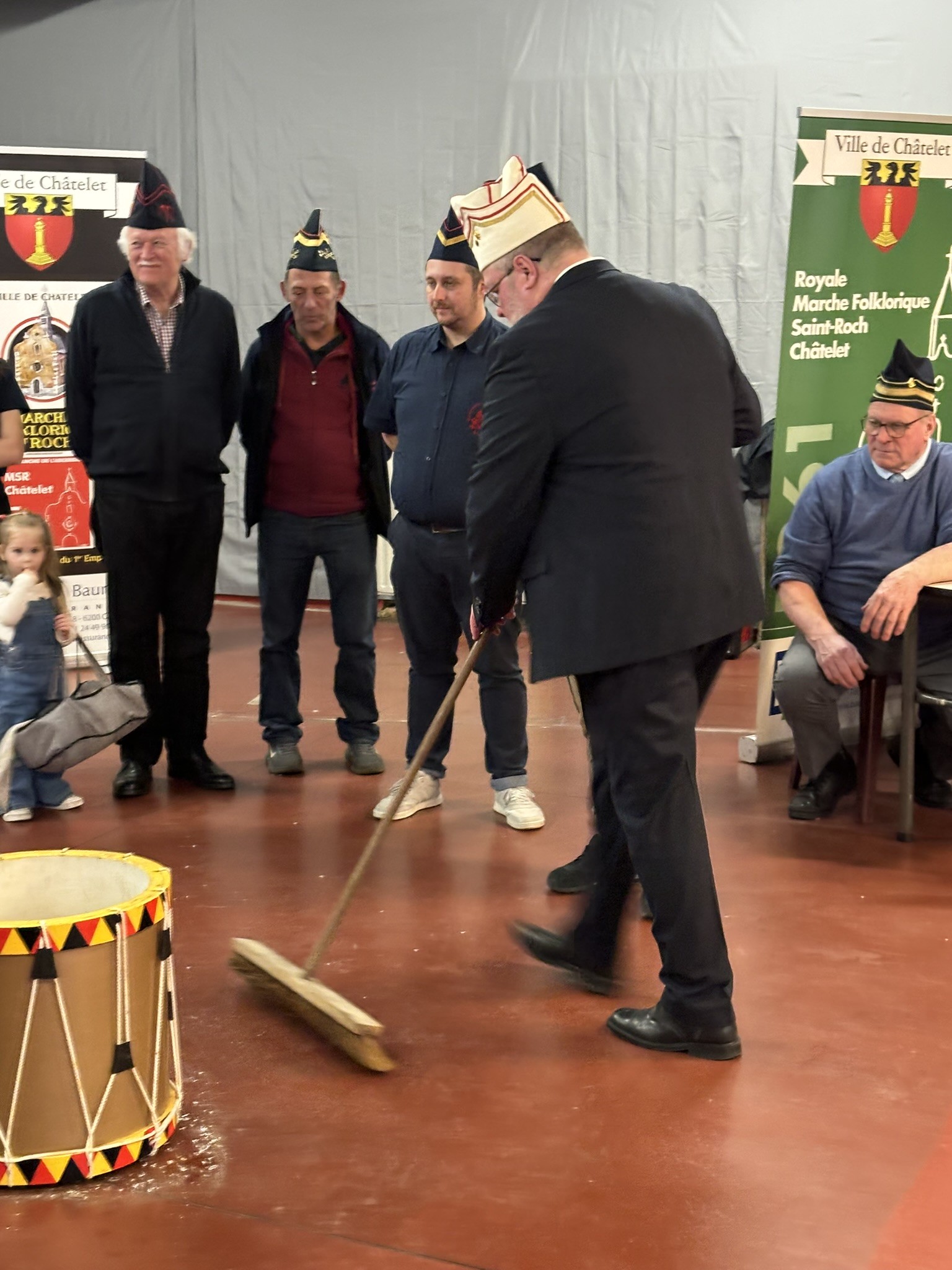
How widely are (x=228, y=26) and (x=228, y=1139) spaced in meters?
6.64

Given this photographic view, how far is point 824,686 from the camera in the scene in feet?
13.9

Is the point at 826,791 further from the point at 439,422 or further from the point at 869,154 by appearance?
the point at 869,154

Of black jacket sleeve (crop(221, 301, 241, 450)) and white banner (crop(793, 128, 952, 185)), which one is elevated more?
white banner (crop(793, 128, 952, 185))

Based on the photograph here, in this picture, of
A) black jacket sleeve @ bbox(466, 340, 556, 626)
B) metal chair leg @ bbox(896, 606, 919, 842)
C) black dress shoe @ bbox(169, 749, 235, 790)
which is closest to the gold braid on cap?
metal chair leg @ bbox(896, 606, 919, 842)

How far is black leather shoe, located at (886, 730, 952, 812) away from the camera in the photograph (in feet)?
14.6

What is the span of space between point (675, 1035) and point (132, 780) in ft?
7.44

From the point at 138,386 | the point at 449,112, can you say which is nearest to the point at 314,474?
the point at 138,386

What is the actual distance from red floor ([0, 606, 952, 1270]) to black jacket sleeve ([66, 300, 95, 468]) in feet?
3.76

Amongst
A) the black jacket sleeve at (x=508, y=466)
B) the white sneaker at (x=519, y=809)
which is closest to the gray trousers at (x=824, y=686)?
the white sneaker at (x=519, y=809)

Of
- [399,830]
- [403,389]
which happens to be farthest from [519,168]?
[399,830]

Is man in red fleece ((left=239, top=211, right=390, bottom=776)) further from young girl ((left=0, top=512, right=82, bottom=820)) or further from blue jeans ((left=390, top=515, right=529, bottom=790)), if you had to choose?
young girl ((left=0, top=512, right=82, bottom=820))

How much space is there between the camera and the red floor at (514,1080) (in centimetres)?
225

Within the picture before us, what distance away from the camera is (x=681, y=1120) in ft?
8.49

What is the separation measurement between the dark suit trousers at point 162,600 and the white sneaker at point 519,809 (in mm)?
1037
